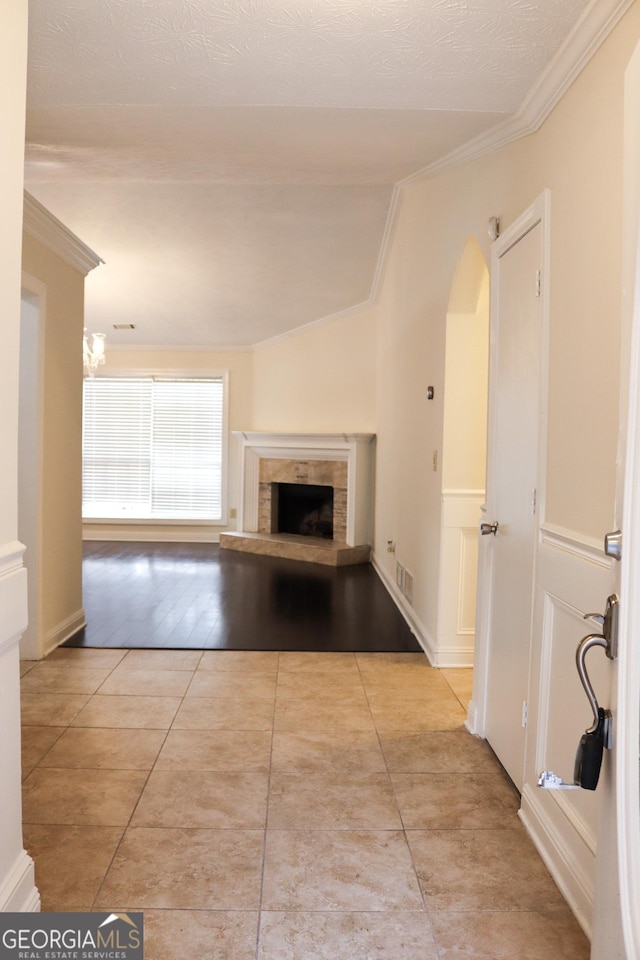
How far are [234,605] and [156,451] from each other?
14.5ft

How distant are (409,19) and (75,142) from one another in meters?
1.82

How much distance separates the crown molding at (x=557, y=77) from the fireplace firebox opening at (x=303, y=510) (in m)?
5.95

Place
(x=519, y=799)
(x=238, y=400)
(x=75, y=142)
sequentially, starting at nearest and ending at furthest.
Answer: (x=519, y=799), (x=75, y=142), (x=238, y=400)

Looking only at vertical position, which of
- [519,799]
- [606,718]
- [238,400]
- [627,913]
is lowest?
[519,799]

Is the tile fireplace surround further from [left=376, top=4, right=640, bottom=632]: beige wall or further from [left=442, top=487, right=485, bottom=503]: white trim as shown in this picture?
[left=376, top=4, right=640, bottom=632]: beige wall

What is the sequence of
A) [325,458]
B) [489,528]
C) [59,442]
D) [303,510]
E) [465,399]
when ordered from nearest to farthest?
[489,528]
[465,399]
[59,442]
[325,458]
[303,510]

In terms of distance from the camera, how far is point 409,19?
2219 mm

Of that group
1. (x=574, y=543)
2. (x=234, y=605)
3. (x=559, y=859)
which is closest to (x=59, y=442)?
(x=234, y=605)

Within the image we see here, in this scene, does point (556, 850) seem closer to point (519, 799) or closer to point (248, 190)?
point (519, 799)

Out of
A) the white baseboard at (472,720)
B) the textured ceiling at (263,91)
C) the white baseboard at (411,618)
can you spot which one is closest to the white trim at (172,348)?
the white baseboard at (411,618)

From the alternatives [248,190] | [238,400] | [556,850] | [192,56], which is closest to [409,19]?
[192,56]

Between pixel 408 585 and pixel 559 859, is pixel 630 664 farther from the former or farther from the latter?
pixel 408 585

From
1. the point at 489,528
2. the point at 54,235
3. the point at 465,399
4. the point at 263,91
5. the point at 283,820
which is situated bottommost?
the point at 283,820

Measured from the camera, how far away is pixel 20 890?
6.00 feet
